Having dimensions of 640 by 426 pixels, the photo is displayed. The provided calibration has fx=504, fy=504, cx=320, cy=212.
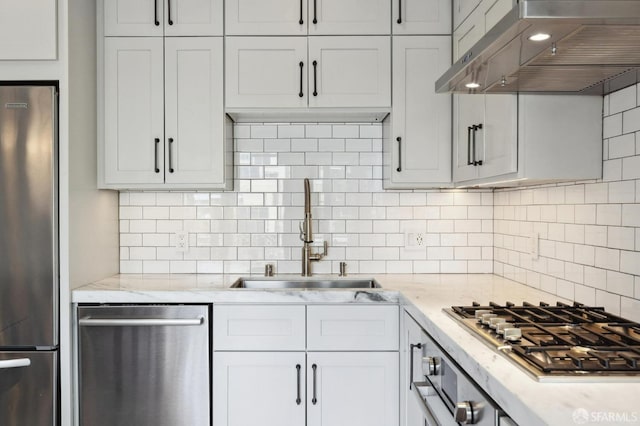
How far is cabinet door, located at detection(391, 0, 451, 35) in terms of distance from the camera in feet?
8.54

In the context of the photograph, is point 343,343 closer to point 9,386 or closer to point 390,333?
point 390,333

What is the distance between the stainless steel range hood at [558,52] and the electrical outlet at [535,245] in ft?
2.50

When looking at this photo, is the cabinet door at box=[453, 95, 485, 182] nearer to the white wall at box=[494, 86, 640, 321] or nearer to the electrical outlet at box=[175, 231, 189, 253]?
the white wall at box=[494, 86, 640, 321]

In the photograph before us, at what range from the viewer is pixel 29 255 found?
7.35 ft

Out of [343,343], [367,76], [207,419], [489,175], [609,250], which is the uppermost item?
[367,76]

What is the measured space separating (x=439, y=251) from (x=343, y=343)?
921 millimetres

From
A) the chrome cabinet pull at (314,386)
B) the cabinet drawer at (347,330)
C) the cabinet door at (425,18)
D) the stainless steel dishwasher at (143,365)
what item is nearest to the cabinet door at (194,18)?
the cabinet door at (425,18)

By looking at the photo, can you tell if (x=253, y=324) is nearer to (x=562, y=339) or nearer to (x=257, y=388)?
(x=257, y=388)

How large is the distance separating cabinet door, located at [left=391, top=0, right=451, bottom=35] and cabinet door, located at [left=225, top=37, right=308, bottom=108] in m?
0.53

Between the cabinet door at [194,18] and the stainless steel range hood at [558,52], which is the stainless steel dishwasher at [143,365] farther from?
the stainless steel range hood at [558,52]

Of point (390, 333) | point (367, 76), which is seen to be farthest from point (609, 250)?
point (367, 76)

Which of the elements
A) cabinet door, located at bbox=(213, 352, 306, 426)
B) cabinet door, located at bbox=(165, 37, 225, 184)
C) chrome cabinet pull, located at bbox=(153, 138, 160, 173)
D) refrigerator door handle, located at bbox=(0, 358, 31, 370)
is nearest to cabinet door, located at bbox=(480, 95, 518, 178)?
cabinet door, located at bbox=(213, 352, 306, 426)

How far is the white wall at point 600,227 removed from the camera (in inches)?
66.6

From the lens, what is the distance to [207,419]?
2.31 meters
